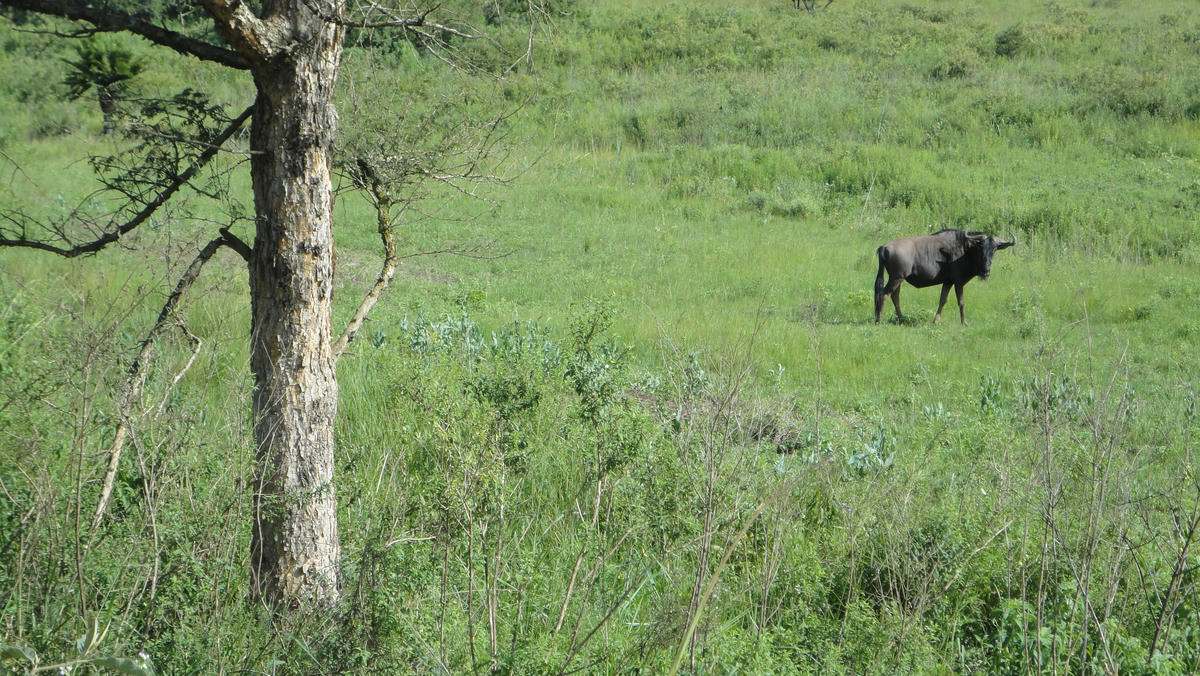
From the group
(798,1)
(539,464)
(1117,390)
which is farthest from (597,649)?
(798,1)

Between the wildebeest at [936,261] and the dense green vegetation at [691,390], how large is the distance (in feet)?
1.88

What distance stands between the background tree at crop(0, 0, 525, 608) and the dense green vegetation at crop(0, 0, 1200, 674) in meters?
0.19

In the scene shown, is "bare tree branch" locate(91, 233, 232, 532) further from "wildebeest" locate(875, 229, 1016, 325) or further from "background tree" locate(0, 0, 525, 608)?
"wildebeest" locate(875, 229, 1016, 325)

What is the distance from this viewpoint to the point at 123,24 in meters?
3.88

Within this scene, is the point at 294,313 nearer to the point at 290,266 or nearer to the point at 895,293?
the point at 290,266

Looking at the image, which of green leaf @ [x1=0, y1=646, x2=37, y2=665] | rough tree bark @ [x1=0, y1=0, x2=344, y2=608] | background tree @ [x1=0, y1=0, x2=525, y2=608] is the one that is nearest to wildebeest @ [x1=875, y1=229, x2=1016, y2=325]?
background tree @ [x1=0, y1=0, x2=525, y2=608]

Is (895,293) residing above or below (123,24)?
below

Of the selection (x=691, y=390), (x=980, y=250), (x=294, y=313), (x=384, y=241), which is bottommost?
(x=980, y=250)

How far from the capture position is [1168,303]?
14914 mm

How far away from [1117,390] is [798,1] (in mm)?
36799

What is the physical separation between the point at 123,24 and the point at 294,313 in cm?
132

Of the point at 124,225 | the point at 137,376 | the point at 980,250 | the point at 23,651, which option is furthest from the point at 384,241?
the point at 980,250

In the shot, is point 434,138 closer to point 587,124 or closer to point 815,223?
point 815,223

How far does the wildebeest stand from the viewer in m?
15.0
